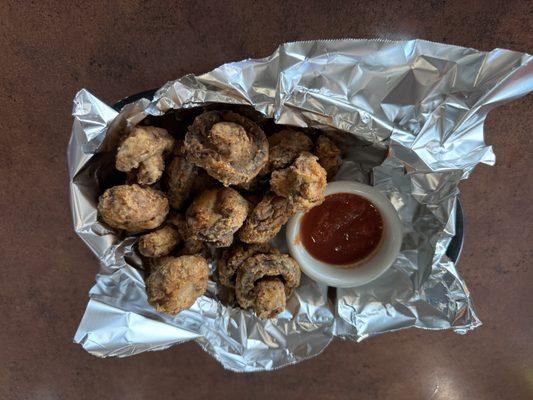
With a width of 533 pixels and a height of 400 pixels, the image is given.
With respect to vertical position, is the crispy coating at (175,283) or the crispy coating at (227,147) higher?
the crispy coating at (227,147)

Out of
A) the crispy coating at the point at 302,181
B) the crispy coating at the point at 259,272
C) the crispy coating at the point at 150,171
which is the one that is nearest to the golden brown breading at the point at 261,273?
the crispy coating at the point at 259,272

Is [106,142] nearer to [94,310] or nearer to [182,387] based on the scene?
[94,310]

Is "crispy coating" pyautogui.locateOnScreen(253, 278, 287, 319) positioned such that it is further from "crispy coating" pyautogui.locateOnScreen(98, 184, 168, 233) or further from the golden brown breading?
"crispy coating" pyautogui.locateOnScreen(98, 184, 168, 233)

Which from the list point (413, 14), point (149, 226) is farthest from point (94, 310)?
point (413, 14)

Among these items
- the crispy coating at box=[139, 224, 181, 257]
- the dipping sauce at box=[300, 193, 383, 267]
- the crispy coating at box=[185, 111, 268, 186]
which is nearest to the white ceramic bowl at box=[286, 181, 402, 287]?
the dipping sauce at box=[300, 193, 383, 267]

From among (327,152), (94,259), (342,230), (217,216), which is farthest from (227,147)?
(94,259)

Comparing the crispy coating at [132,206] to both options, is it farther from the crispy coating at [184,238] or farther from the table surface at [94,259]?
the table surface at [94,259]

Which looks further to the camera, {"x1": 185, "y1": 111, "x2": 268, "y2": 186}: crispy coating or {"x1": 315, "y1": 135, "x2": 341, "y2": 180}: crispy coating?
{"x1": 315, "y1": 135, "x2": 341, "y2": 180}: crispy coating

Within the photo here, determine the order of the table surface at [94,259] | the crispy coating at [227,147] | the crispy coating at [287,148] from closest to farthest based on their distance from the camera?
the crispy coating at [227,147] → the crispy coating at [287,148] → the table surface at [94,259]
